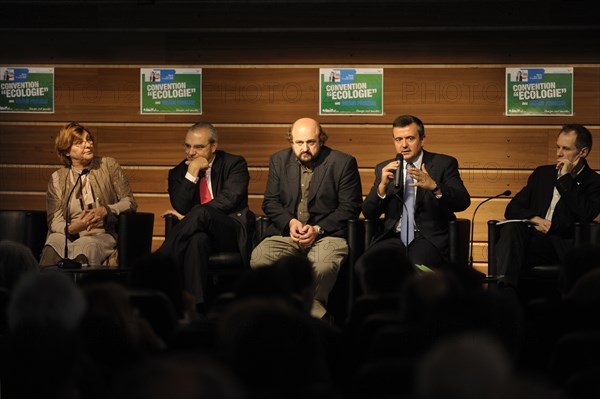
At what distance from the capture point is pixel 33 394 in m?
2.28

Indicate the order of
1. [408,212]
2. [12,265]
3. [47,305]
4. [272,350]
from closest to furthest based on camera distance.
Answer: [272,350], [47,305], [12,265], [408,212]

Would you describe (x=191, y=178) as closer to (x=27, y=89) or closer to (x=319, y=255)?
(x=319, y=255)

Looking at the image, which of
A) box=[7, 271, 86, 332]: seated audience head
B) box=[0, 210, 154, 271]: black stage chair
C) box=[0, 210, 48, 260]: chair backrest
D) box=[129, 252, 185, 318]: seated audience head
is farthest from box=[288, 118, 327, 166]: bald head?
box=[7, 271, 86, 332]: seated audience head

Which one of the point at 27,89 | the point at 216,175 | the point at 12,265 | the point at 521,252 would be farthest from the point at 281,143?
the point at 12,265

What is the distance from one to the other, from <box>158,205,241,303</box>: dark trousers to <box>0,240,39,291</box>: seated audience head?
2690 mm

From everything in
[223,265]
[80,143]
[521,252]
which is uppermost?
[80,143]

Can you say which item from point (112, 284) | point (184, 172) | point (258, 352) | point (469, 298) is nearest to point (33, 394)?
point (258, 352)

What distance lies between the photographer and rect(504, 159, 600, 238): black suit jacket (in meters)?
6.97

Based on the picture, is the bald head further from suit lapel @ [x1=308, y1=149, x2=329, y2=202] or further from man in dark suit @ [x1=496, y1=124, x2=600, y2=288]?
man in dark suit @ [x1=496, y1=124, x2=600, y2=288]

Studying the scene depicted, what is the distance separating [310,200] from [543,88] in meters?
2.23

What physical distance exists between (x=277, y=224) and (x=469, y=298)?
14.0ft

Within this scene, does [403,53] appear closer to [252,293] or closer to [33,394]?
[252,293]

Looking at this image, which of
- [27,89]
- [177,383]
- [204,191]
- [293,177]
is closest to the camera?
[177,383]

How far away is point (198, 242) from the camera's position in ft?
23.2
